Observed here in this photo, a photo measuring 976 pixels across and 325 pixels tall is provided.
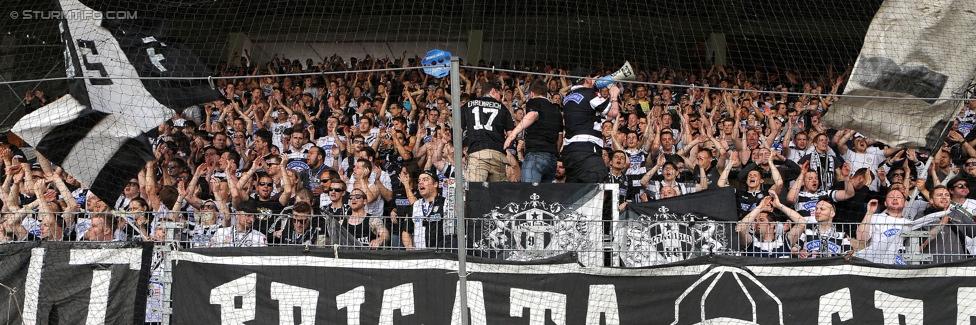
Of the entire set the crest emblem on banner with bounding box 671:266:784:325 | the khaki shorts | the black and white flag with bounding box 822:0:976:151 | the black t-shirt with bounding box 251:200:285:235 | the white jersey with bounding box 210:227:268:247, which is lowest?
→ the crest emblem on banner with bounding box 671:266:784:325

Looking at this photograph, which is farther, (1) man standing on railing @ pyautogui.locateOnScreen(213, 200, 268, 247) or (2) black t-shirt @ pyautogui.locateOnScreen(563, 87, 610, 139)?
(2) black t-shirt @ pyautogui.locateOnScreen(563, 87, 610, 139)

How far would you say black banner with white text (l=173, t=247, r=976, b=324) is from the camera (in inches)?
281

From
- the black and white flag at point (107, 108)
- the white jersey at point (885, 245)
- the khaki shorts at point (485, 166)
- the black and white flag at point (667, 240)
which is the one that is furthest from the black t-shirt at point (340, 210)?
the white jersey at point (885, 245)

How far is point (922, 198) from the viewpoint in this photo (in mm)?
9617

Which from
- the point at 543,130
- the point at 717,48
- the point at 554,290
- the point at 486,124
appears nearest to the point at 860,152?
the point at 543,130

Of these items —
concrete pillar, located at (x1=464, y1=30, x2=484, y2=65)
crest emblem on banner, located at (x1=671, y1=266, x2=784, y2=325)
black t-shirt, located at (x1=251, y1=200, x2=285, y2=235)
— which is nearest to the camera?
crest emblem on banner, located at (x1=671, y1=266, x2=784, y2=325)

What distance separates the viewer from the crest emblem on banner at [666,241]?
742 cm

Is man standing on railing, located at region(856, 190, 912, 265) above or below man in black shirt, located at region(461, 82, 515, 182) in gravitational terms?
below

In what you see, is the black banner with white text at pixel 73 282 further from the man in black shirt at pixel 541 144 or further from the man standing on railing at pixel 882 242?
the man standing on railing at pixel 882 242

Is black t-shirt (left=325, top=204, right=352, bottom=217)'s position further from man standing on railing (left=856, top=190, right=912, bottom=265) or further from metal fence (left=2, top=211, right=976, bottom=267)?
man standing on railing (left=856, top=190, right=912, bottom=265)

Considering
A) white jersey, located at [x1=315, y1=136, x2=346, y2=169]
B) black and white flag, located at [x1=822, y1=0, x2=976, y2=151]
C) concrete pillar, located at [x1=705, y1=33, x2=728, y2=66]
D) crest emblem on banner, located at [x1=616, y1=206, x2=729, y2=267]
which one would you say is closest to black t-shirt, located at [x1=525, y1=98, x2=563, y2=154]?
crest emblem on banner, located at [x1=616, y1=206, x2=729, y2=267]

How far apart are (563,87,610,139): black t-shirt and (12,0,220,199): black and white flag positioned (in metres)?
3.33

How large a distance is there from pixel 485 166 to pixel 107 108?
3.46 metres

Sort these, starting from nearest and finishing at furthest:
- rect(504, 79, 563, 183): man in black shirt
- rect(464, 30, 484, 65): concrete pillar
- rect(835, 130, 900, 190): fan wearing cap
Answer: rect(504, 79, 563, 183): man in black shirt
rect(835, 130, 900, 190): fan wearing cap
rect(464, 30, 484, 65): concrete pillar
